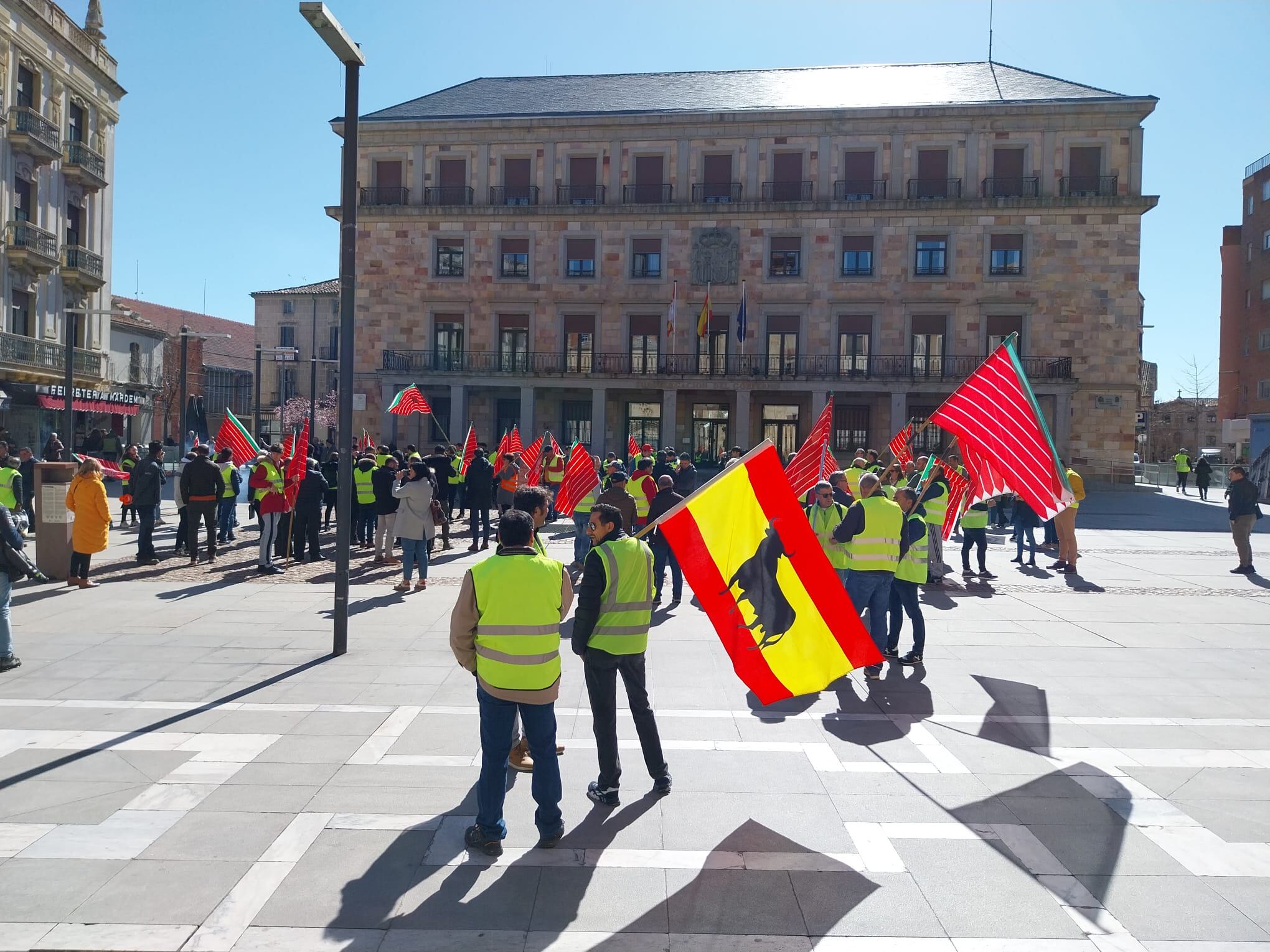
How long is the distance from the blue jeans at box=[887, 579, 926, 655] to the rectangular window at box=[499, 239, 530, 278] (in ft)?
106

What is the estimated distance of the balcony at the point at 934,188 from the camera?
36562 millimetres

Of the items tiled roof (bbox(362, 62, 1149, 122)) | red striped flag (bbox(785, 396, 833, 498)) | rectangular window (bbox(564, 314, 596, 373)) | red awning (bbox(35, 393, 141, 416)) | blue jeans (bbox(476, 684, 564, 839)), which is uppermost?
tiled roof (bbox(362, 62, 1149, 122))

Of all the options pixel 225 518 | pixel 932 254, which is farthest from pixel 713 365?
pixel 225 518

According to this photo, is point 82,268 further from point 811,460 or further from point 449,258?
point 811,460

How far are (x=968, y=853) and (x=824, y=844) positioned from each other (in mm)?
710

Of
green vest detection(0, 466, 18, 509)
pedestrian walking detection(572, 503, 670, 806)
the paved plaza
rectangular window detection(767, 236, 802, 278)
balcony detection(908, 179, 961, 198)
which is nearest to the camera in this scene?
the paved plaza

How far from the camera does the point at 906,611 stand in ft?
28.2

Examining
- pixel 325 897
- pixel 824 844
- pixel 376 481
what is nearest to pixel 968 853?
pixel 824 844

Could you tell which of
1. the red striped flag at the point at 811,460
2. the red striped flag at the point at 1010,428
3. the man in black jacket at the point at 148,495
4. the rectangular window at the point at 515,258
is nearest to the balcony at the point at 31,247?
the rectangular window at the point at 515,258

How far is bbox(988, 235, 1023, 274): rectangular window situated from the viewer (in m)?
36.3

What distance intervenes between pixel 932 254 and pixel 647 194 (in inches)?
462

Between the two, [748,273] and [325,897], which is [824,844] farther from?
[748,273]

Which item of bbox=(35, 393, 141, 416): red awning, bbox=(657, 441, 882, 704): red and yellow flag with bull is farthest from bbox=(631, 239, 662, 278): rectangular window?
bbox=(657, 441, 882, 704): red and yellow flag with bull

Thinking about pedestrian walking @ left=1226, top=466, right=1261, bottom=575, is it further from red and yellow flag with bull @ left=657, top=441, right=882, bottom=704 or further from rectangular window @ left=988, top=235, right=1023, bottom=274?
rectangular window @ left=988, top=235, right=1023, bottom=274
